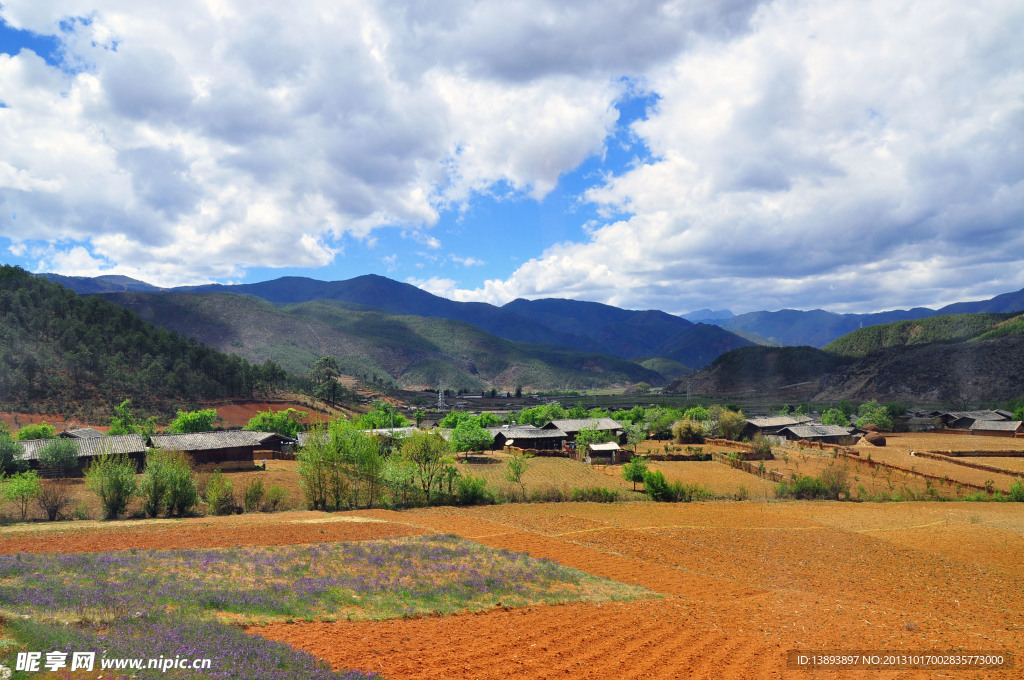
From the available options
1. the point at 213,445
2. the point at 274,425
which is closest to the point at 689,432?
the point at 213,445

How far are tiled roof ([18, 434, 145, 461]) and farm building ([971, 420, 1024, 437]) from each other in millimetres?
122132

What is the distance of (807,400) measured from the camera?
156250 millimetres

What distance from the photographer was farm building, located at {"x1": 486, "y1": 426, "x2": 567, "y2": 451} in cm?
7600

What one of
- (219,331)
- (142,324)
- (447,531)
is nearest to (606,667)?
(447,531)

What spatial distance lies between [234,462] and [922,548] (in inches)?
2390

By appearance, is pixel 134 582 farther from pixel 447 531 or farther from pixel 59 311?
pixel 59 311

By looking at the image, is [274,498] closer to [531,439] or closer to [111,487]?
[111,487]

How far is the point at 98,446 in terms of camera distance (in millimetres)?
51781

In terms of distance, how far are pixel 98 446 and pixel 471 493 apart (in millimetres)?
39263

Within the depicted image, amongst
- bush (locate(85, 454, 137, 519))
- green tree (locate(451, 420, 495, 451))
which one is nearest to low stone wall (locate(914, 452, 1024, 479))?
green tree (locate(451, 420, 495, 451))

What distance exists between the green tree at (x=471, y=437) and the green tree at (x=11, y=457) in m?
42.1

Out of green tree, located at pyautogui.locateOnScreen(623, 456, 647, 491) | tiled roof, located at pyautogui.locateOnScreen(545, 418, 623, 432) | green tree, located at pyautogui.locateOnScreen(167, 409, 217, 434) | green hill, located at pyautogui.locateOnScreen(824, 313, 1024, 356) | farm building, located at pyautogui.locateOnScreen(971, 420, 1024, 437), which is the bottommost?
farm building, located at pyautogui.locateOnScreen(971, 420, 1024, 437)

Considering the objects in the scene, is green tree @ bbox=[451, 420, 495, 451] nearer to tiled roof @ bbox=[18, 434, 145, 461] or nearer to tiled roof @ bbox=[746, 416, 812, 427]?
tiled roof @ bbox=[18, 434, 145, 461]

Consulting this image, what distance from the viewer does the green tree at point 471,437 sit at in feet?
230
